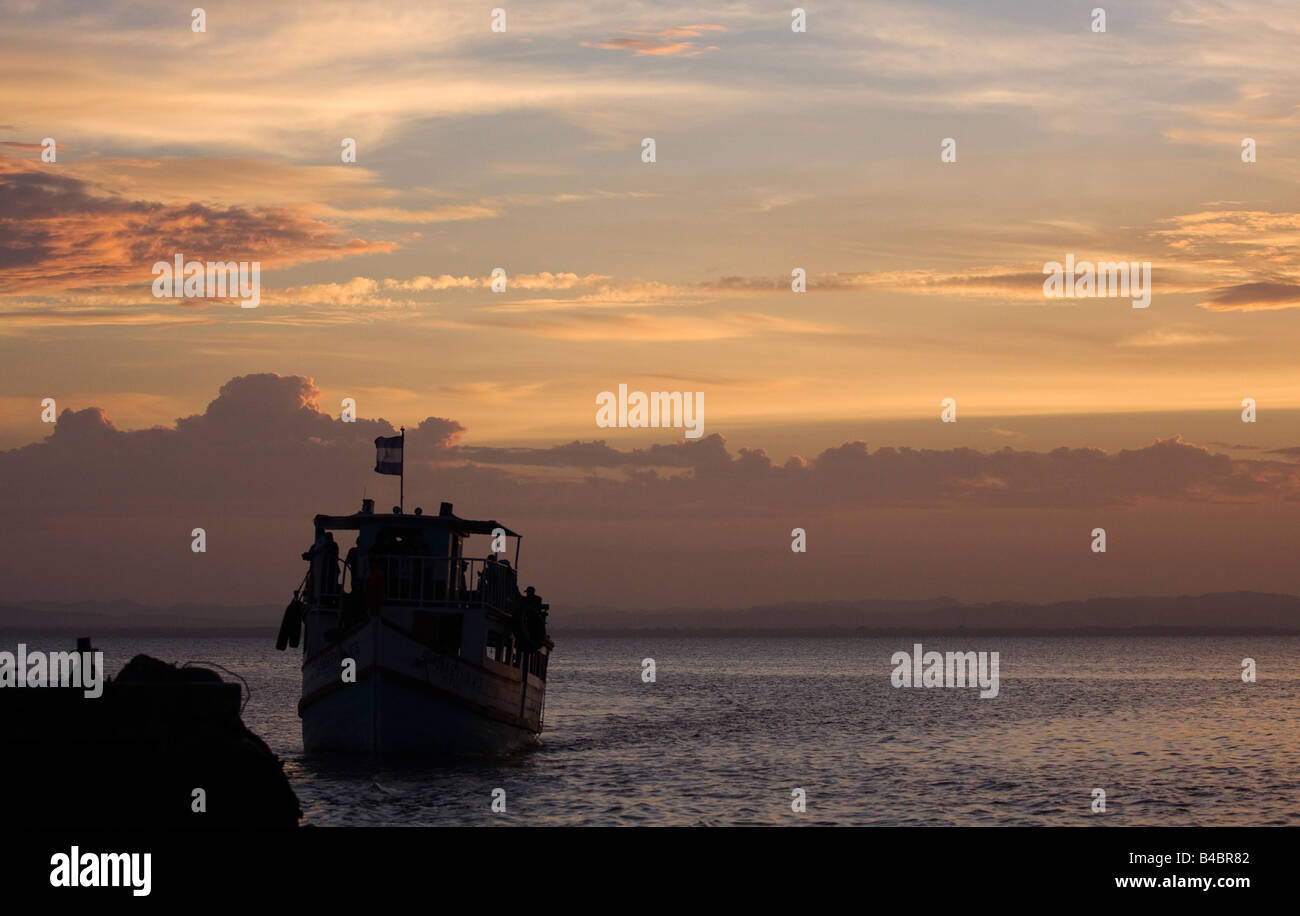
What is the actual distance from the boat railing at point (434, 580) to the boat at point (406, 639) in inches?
1.6

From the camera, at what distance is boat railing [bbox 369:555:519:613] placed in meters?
40.9

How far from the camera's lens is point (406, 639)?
3809 centimetres

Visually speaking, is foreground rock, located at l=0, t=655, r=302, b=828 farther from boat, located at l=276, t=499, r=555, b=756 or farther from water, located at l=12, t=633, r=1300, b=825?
boat, located at l=276, t=499, r=555, b=756

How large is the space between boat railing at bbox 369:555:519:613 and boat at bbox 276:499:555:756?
0.13ft

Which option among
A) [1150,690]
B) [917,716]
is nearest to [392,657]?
[917,716]

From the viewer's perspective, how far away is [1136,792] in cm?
4012

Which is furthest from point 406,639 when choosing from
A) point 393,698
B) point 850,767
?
point 850,767

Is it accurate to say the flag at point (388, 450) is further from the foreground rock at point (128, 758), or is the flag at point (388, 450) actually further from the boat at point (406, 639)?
the foreground rock at point (128, 758)

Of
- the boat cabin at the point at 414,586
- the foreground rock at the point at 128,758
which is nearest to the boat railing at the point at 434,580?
the boat cabin at the point at 414,586

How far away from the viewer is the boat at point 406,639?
38.4 metres
